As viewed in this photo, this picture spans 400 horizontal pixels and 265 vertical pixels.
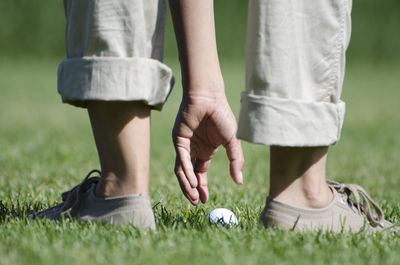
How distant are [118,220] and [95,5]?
2.24ft

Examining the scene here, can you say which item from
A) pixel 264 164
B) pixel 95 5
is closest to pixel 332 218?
pixel 95 5

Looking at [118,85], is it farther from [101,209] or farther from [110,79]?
[101,209]

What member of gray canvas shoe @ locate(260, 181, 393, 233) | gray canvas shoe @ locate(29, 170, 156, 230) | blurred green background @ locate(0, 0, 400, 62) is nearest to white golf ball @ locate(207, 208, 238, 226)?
gray canvas shoe @ locate(260, 181, 393, 233)

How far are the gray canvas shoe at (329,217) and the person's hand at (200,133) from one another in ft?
0.52

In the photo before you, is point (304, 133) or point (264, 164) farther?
point (264, 164)

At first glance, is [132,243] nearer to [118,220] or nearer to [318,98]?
[118,220]

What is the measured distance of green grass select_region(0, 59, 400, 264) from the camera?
1.43 metres

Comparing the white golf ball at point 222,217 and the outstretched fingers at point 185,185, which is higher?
the outstretched fingers at point 185,185

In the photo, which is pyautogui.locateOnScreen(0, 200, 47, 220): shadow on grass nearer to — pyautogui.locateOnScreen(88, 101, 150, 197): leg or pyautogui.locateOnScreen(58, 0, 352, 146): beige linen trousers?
pyautogui.locateOnScreen(88, 101, 150, 197): leg

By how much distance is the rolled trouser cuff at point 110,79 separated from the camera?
155cm

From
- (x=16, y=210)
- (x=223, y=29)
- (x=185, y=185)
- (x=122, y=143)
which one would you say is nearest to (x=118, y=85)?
(x=122, y=143)

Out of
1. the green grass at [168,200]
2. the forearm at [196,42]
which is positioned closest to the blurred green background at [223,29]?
the green grass at [168,200]

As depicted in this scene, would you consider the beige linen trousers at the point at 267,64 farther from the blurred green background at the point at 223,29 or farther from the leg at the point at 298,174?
the blurred green background at the point at 223,29

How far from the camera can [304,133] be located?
5.10 ft
